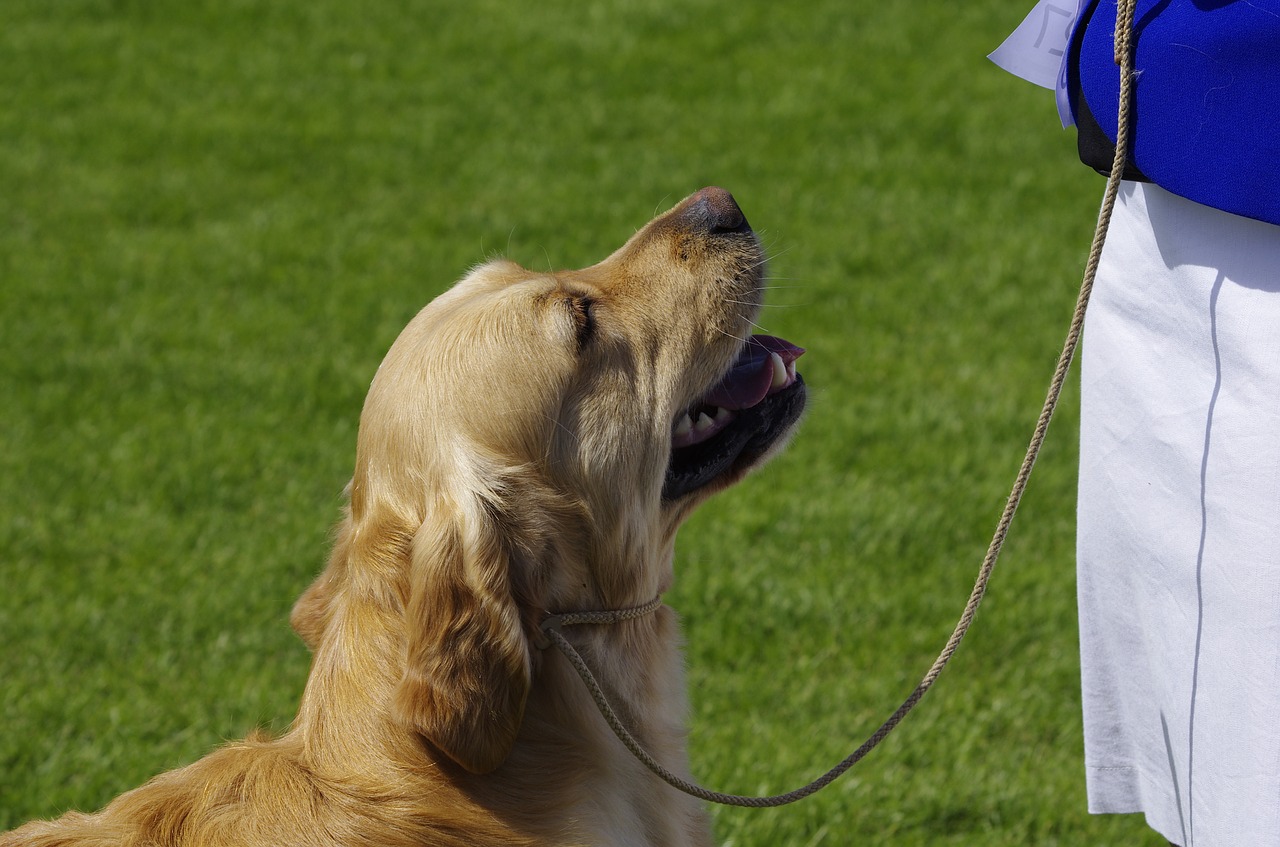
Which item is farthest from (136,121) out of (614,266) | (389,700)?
(389,700)

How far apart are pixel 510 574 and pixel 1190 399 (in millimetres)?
1327

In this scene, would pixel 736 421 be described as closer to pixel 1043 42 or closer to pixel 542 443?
pixel 542 443

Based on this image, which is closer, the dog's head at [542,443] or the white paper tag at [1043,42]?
the dog's head at [542,443]

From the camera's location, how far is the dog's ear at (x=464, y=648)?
7.89 ft

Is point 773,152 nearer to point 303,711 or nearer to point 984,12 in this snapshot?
point 984,12

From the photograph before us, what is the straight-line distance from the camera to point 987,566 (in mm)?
2652

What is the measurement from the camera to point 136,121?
8.88m

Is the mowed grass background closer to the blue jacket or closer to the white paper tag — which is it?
the white paper tag

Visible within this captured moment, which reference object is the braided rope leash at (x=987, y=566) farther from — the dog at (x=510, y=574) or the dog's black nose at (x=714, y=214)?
the dog's black nose at (x=714, y=214)

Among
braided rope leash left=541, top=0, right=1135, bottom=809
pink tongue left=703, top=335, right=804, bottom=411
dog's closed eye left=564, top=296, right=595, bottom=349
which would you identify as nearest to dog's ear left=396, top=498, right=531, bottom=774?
braided rope leash left=541, top=0, right=1135, bottom=809

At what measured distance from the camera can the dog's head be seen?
8.04 feet

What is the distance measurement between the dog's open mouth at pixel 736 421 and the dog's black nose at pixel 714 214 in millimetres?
288

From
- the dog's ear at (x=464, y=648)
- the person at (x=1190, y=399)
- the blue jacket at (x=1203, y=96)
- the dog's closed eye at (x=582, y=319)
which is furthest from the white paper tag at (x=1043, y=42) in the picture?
the dog's ear at (x=464, y=648)

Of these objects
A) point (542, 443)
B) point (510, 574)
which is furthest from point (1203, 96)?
point (510, 574)
